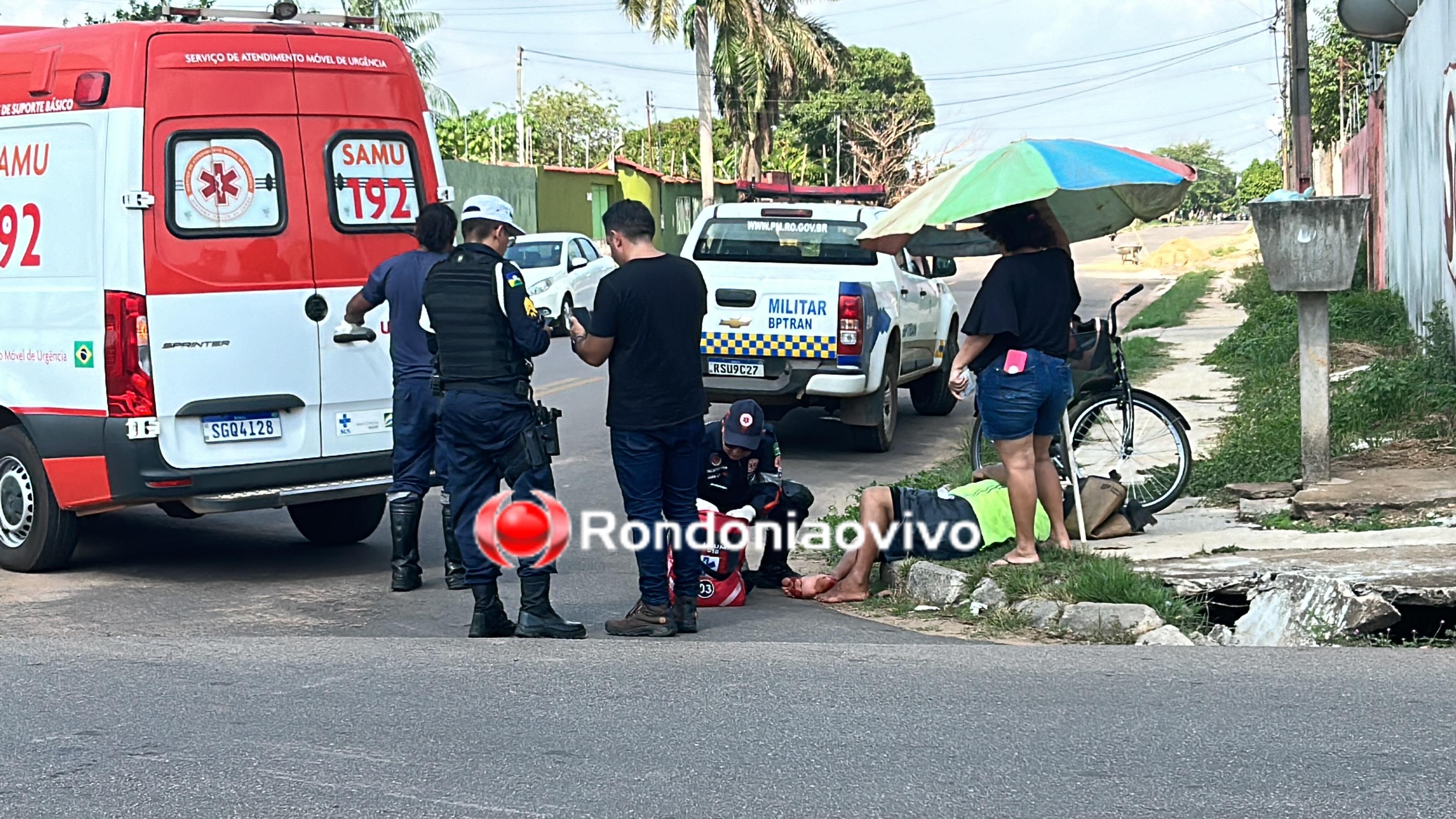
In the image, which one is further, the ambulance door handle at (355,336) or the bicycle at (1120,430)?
the bicycle at (1120,430)

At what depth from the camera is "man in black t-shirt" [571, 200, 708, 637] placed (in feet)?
21.7

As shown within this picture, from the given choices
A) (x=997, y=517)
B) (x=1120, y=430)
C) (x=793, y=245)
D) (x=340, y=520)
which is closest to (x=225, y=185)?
(x=340, y=520)

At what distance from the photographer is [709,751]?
16.1 feet

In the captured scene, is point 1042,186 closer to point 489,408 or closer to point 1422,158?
point 489,408

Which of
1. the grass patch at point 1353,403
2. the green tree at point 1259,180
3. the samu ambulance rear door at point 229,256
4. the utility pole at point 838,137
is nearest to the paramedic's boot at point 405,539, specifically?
the samu ambulance rear door at point 229,256

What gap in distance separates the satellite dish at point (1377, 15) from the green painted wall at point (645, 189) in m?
31.9

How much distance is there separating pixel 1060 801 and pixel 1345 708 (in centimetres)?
131

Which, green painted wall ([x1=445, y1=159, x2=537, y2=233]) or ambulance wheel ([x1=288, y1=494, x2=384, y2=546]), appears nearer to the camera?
ambulance wheel ([x1=288, y1=494, x2=384, y2=546])

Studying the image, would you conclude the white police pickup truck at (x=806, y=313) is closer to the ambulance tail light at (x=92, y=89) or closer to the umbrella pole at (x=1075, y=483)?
the umbrella pole at (x=1075, y=483)

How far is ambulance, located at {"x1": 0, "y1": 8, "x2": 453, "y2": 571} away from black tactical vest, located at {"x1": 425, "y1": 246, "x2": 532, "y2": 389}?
1.56m

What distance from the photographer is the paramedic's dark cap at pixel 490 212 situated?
7074 millimetres

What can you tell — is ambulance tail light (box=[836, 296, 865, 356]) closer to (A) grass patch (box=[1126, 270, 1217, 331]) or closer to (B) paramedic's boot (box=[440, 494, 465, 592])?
(B) paramedic's boot (box=[440, 494, 465, 592])

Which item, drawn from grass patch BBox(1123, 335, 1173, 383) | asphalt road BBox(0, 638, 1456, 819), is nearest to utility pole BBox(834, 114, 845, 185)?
grass patch BBox(1123, 335, 1173, 383)

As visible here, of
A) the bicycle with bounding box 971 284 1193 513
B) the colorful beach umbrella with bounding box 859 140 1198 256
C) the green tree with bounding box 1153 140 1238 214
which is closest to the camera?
the colorful beach umbrella with bounding box 859 140 1198 256
